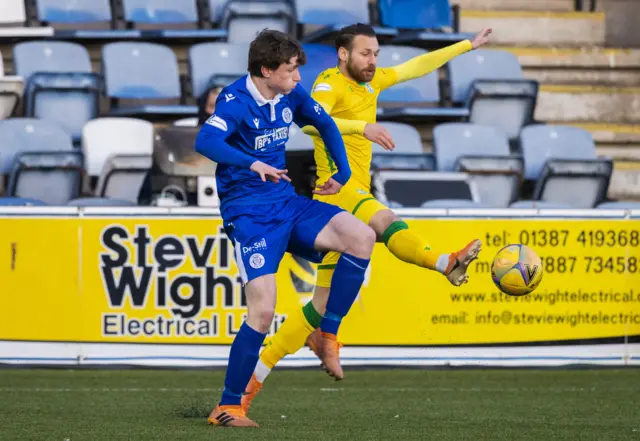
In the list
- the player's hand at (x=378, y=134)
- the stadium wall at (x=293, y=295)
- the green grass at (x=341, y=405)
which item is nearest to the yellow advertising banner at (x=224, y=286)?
the stadium wall at (x=293, y=295)

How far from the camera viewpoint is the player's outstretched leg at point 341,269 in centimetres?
622

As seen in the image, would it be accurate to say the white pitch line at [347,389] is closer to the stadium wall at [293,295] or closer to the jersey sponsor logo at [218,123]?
the stadium wall at [293,295]

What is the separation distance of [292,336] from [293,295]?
2603mm

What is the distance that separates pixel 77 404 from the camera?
7125 mm

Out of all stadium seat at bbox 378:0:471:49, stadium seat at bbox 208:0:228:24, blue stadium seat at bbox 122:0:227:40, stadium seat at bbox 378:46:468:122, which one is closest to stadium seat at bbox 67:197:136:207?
stadium seat at bbox 378:46:468:122

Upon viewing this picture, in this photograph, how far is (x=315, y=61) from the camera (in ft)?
40.1

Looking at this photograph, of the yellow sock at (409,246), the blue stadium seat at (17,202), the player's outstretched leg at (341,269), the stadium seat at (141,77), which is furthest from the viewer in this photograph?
the stadium seat at (141,77)

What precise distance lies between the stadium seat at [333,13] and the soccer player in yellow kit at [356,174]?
5.65 metres

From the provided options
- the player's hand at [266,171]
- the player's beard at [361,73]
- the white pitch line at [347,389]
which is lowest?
the white pitch line at [347,389]

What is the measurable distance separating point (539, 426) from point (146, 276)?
12.6 ft

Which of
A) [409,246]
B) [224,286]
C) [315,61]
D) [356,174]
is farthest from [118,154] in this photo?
[409,246]

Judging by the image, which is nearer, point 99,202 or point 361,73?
point 361,73

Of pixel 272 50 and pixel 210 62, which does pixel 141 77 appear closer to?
pixel 210 62

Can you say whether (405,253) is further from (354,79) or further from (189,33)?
(189,33)
